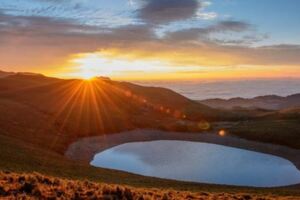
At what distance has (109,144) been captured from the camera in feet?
307

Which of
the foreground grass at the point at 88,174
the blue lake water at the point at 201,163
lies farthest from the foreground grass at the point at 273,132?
the foreground grass at the point at 88,174

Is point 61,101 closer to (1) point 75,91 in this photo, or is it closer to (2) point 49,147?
(1) point 75,91

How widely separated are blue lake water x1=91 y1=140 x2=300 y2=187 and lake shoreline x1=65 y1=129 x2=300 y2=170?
2755 mm

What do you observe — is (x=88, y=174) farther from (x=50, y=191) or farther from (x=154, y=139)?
(x=154, y=139)

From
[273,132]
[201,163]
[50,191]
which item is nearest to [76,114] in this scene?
[201,163]

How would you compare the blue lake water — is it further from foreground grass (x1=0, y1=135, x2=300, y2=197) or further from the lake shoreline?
foreground grass (x1=0, y1=135, x2=300, y2=197)

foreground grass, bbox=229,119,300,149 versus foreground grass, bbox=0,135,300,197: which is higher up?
foreground grass, bbox=229,119,300,149

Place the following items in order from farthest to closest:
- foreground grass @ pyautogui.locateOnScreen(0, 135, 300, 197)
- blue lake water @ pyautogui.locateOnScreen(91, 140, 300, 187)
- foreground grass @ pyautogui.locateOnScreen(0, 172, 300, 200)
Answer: blue lake water @ pyautogui.locateOnScreen(91, 140, 300, 187) < foreground grass @ pyautogui.locateOnScreen(0, 135, 300, 197) < foreground grass @ pyautogui.locateOnScreen(0, 172, 300, 200)

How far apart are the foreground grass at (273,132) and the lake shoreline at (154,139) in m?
2.96

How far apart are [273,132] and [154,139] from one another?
109ft

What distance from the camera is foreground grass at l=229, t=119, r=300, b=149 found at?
95.2 m

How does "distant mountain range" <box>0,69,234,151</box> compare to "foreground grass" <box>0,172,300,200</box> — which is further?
"distant mountain range" <box>0,69,234,151</box>

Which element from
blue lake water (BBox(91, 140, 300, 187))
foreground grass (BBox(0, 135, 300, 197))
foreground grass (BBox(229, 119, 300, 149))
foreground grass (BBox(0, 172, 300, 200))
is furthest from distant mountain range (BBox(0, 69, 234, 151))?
foreground grass (BBox(0, 172, 300, 200))

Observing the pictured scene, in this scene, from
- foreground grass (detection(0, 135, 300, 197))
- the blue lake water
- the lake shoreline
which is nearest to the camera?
foreground grass (detection(0, 135, 300, 197))
